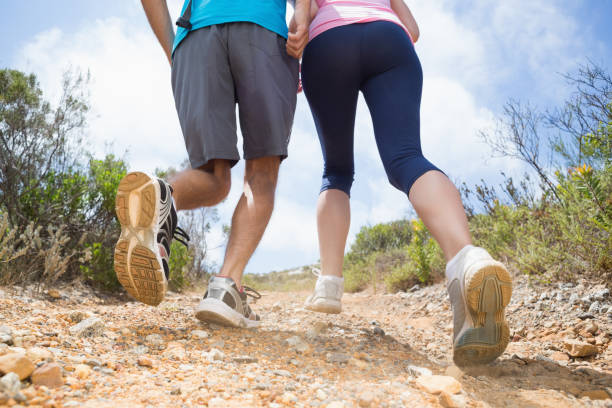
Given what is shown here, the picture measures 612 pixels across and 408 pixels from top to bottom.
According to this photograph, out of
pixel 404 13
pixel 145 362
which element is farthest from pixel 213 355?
pixel 404 13

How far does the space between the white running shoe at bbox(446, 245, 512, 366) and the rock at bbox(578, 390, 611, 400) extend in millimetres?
270

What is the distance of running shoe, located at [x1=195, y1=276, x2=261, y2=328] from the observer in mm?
1820

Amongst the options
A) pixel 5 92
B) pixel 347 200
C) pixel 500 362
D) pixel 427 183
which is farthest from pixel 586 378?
pixel 5 92

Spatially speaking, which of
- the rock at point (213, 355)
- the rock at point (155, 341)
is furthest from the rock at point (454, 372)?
the rock at point (155, 341)

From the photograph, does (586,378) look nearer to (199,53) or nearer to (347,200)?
(347,200)

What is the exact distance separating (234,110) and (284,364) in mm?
1163

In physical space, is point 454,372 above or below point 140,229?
below

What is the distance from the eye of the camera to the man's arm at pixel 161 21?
232cm

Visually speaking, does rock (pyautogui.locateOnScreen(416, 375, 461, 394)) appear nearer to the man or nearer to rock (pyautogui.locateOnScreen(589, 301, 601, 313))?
the man

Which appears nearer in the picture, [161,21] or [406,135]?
[406,135]

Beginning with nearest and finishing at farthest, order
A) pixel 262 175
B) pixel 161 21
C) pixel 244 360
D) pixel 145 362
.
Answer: pixel 145 362, pixel 244 360, pixel 262 175, pixel 161 21

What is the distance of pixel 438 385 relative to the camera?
1271 mm

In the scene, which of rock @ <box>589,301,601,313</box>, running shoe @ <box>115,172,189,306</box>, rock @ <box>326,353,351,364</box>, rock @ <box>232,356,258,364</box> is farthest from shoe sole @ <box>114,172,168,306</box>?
rock @ <box>589,301,601,313</box>

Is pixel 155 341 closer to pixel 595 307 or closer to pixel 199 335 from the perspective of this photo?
pixel 199 335
